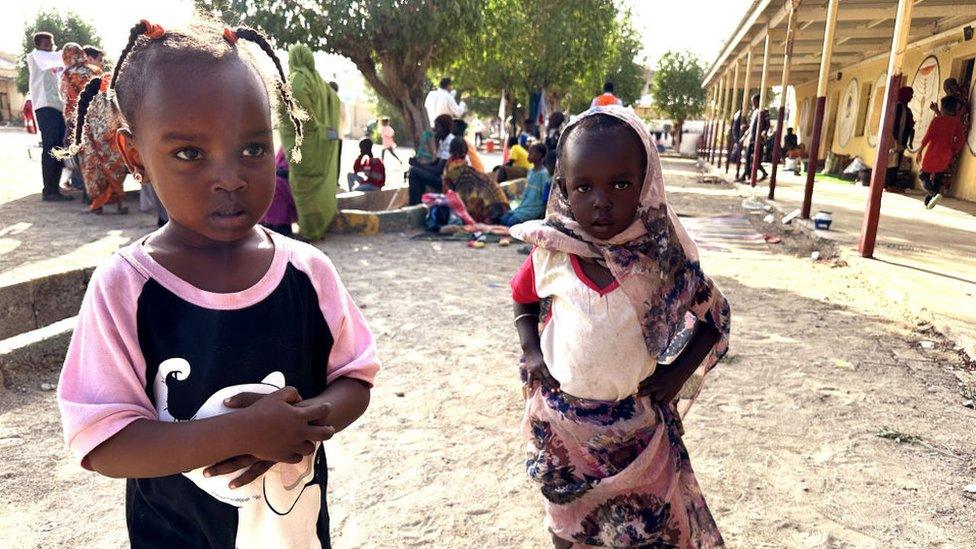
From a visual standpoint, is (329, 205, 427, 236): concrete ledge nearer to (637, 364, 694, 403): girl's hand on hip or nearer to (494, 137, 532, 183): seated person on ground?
(494, 137, 532, 183): seated person on ground

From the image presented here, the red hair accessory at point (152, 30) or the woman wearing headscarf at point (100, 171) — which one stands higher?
the red hair accessory at point (152, 30)

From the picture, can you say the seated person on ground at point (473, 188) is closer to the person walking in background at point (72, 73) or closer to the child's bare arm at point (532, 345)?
the person walking in background at point (72, 73)

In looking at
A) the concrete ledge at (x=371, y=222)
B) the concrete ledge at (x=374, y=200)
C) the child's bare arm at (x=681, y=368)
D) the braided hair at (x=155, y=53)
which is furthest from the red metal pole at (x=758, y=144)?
the braided hair at (x=155, y=53)

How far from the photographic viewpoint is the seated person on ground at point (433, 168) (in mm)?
8844

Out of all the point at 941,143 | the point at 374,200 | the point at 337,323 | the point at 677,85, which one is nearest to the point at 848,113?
the point at 941,143

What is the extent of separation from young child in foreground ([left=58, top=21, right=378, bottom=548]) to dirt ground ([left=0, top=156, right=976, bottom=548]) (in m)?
1.12

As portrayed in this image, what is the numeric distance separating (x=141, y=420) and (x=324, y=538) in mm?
544

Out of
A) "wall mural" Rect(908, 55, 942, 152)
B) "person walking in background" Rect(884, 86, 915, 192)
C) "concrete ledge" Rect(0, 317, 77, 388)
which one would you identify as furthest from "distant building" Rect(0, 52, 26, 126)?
"wall mural" Rect(908, 55, 942, 152)

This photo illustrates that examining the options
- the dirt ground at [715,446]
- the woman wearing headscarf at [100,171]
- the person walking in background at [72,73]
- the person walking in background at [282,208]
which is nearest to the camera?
the dirt ground at [715,446]

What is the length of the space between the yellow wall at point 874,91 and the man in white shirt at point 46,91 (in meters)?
12.4

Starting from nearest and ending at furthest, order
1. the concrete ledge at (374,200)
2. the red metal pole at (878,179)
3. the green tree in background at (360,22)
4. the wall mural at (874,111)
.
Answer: the red metal pole at (878,179) < the concrete ledge at (374,200) < the green tree in background at (360,22) < the wall mural at (874,111)

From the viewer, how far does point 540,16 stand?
19.1 m

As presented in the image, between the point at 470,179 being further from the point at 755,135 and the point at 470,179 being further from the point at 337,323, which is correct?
the point at 755,135

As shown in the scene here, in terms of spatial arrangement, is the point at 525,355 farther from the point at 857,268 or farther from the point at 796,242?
the point at 796,242
